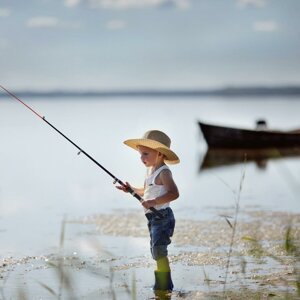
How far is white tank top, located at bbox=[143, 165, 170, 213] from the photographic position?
6984 mm

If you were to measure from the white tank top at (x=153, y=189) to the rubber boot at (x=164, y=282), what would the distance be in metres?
0.56

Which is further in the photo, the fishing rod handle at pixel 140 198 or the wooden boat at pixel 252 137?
the wooden boat at pixel 252 137

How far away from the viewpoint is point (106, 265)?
8633 mm

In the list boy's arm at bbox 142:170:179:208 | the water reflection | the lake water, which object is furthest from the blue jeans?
the water reflection

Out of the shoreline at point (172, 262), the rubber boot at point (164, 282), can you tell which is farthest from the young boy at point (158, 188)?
the shoreline at point (172, 262)

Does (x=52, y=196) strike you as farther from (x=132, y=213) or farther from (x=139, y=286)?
(x=139, y=286)

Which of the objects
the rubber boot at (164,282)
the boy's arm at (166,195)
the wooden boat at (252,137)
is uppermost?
the wooden boat at (252,137)

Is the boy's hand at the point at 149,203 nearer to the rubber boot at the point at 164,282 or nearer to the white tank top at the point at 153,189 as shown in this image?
the white tank top at the point at 153,189

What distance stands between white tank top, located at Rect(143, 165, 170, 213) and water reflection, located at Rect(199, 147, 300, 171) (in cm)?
1573

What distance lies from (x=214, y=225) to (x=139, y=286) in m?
4.00

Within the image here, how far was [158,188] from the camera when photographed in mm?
7000

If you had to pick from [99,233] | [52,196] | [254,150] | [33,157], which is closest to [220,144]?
[254,150]

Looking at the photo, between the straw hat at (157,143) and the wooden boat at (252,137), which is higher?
the wooden boat at (252,137)

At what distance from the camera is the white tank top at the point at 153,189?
698cm
